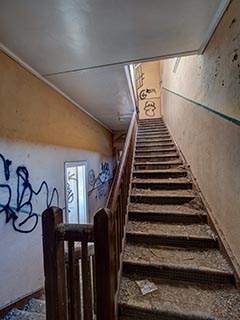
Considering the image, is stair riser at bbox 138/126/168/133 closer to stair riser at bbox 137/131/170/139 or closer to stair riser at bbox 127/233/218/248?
stair riser at bbox 137/131/170/139

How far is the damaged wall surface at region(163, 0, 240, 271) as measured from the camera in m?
1.36

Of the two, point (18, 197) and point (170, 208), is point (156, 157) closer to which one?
point (170, 208)

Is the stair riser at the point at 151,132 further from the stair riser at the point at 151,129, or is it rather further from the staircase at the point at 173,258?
the staircase at the point at 173,258

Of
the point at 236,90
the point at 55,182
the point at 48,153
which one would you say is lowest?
the point at 55,182

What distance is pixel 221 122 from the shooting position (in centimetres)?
160

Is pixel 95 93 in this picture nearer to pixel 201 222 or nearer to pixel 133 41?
pixel 133 41

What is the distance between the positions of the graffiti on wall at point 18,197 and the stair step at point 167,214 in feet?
3.87

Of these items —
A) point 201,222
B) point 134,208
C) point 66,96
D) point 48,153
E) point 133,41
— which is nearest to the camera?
point 133,41

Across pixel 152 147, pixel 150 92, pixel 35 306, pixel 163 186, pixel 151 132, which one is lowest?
pixel 35 306

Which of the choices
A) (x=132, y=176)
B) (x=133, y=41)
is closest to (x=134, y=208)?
(x=132, y=176)

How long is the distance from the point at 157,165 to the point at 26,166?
192 centimetres

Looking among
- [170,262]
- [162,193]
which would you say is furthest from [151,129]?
[170,262]

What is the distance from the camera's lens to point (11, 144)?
2.09m

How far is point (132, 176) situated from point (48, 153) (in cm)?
126
